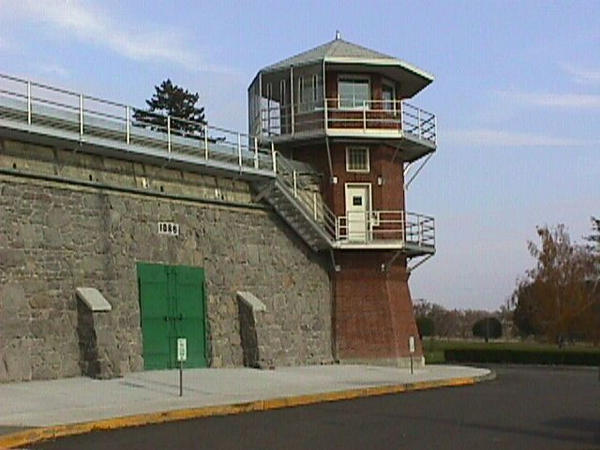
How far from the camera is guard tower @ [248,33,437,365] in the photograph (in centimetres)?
3394

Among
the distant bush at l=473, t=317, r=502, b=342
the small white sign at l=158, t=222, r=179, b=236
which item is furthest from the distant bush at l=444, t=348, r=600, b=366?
the distant bush at l=473, t=317, r=502, b=342

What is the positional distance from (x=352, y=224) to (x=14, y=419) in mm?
19791

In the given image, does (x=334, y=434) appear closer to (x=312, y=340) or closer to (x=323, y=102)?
(x=312, y=340)

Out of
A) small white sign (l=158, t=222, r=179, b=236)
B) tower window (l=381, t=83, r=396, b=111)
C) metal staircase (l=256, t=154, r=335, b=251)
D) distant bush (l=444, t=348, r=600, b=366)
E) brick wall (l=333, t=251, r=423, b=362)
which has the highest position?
tower window (l=381, t=83, r=396, b=111)

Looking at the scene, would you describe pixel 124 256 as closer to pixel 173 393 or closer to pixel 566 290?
pixel 173 393

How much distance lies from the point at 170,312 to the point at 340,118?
10316mm

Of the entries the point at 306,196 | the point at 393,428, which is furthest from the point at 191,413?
the point at 306,196

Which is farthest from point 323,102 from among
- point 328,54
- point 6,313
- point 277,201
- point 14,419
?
point 14,419

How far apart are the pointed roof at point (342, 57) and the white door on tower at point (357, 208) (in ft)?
14.7

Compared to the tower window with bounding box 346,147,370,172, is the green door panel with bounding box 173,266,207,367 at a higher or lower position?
lower

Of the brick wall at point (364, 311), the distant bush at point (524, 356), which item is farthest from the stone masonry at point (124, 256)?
the distant bush at point (524, 356)

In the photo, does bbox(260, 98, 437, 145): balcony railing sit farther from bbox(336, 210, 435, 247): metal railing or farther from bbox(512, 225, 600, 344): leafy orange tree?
bbox(512, 225, 600, 344): leafy orange tree

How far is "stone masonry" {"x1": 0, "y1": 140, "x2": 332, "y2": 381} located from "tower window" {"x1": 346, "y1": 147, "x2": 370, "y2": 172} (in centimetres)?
356

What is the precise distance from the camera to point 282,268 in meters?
32.4
